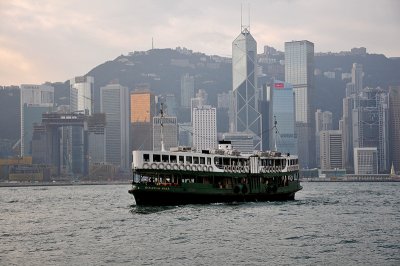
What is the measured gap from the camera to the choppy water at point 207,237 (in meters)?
45.2

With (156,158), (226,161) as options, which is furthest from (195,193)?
(226,161)

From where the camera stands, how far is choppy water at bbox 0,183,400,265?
148 ft

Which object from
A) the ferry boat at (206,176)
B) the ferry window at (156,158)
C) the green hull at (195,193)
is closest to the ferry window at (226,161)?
the ferry boat at (206,176)

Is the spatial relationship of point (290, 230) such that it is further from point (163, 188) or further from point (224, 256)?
point (163, 188)

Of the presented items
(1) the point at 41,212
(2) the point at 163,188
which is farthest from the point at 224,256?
(1) the point at 41,212

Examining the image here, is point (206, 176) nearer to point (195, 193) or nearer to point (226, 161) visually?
point (195, 193)

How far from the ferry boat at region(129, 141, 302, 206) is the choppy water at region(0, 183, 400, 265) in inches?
55.9

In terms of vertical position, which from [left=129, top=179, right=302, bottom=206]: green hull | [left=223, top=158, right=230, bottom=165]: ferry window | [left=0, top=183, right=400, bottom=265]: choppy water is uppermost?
[left=223, top=158, right=230, bottom=165]: ferry window

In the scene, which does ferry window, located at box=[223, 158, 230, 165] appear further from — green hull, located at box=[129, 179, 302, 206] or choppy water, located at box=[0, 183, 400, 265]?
choppy water, located at box=[0, 183, 400, 265]

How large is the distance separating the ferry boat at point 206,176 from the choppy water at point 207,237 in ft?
4.66

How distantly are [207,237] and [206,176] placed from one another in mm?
23132

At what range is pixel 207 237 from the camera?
53.9 metres

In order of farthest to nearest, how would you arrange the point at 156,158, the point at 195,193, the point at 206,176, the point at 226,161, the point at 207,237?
the point at 226,161 → the point at 206,176 → the point at 195,193 → the point at 156,158 → the point at 207,237

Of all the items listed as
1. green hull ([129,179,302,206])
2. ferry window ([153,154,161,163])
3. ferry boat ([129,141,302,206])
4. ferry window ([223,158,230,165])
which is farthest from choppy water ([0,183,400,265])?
ferry window ([223,158,230,165])
